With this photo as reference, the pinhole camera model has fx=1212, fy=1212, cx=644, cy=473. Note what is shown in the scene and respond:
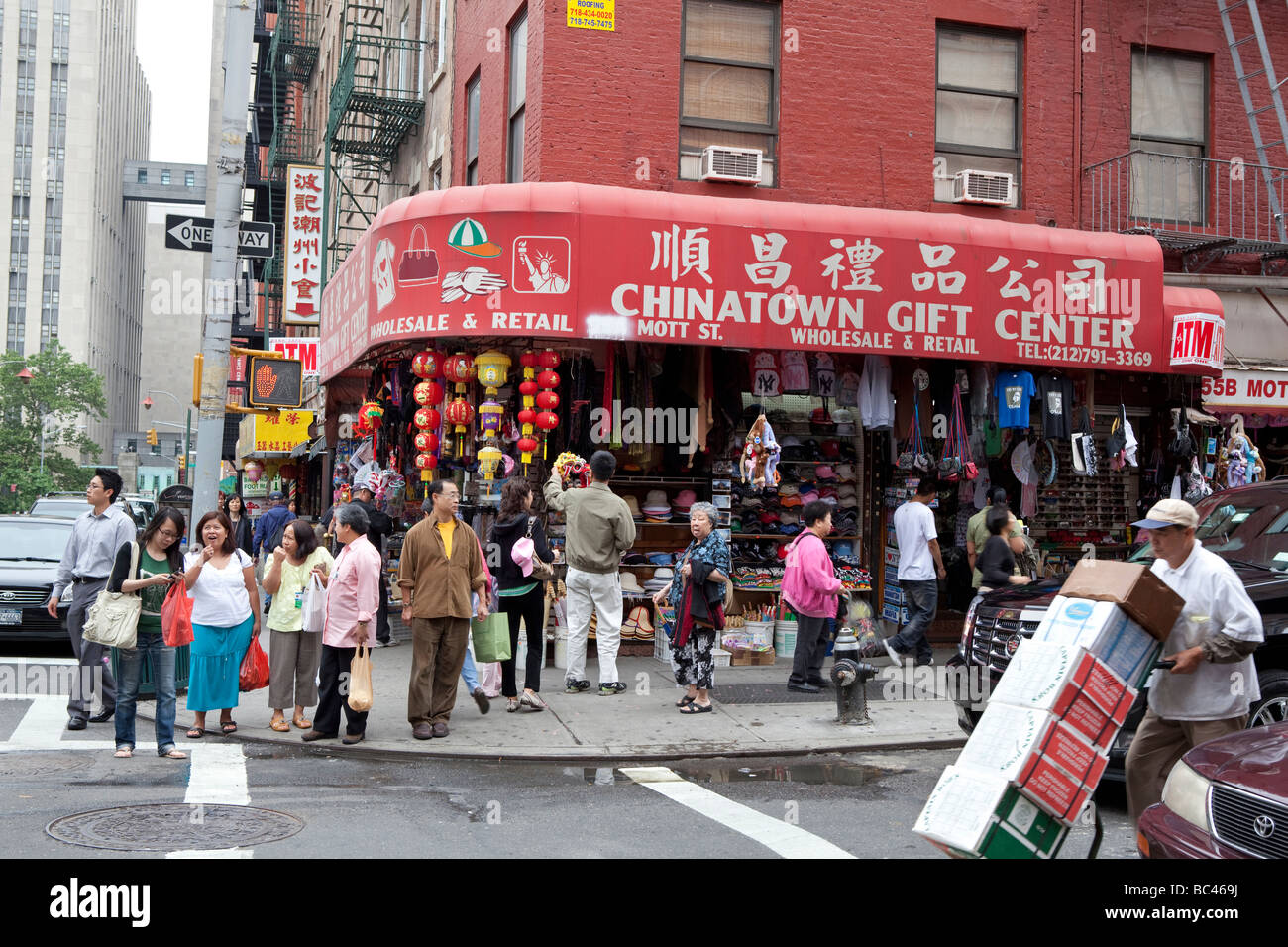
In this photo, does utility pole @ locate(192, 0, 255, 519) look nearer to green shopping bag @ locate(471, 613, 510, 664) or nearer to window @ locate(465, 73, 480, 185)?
green shopping bag @ locate(471, 613, 510, 664)

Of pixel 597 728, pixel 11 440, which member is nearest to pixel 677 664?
pixel 597 728

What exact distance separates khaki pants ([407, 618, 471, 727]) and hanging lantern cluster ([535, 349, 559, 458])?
10.3 ft

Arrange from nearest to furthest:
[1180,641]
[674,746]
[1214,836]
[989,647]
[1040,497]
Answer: [1214,836]
[1180,641]
[989,647]
[674,746]
[1040,497]

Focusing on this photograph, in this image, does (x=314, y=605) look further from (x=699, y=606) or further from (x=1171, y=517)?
(x=1171, y=517)

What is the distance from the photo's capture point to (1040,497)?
14891 millimetres

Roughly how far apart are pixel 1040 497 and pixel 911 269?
387 cm

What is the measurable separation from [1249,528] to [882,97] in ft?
24.9

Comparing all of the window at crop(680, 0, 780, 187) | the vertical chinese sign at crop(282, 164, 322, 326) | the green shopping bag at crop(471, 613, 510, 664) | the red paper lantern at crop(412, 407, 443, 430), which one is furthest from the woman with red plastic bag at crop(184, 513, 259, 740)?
the vertical chinese sign at crop(282, 164, 322, 326)

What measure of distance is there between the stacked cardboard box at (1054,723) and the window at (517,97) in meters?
10.3

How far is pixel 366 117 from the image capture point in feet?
74.4

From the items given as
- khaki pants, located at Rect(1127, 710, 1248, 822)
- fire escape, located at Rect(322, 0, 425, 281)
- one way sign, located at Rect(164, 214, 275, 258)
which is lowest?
khaki pants, located at Rect(1127, 710, 1248, 822)

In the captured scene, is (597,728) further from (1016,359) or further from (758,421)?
(1016,359)

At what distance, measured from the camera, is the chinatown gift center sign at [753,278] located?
1162 cm

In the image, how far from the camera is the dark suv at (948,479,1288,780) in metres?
6.87
